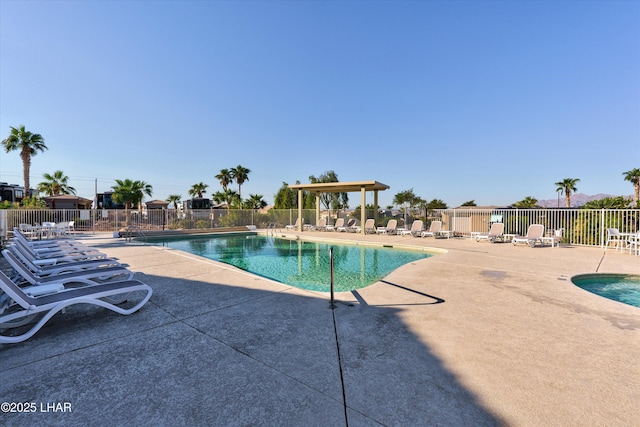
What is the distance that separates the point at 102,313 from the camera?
372 centimetres

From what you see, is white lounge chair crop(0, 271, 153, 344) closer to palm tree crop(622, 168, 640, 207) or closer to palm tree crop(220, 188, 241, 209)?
palm tree crop(220, 188, 241, 209)

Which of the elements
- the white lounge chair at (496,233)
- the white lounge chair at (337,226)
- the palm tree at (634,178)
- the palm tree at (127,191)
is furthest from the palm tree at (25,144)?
the palm tree at (634,178)

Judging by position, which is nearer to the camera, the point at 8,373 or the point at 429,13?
the point at 8,373

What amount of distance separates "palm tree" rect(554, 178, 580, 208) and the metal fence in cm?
3420

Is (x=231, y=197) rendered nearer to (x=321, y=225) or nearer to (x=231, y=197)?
(x=231, y=197)

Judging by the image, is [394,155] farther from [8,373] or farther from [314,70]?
[8,373]

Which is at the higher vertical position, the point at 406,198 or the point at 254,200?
the point at 406,198

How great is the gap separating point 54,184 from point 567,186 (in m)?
70.8

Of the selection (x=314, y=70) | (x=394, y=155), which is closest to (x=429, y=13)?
(x=314, y=70)

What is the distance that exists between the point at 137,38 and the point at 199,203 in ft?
76.7

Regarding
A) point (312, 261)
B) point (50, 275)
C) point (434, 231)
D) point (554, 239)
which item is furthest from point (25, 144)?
point (554, 239)

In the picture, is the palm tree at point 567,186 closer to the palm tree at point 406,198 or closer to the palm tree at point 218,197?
the palm tree at point 406,198

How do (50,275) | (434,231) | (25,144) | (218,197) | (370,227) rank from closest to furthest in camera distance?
(50,275) < (434,231) < (370,227) < (25,144) < (218,197)

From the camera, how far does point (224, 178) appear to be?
38062mm
